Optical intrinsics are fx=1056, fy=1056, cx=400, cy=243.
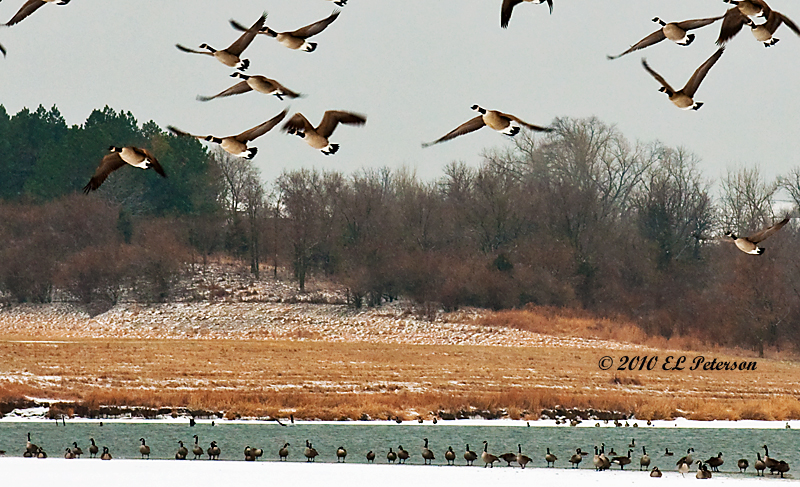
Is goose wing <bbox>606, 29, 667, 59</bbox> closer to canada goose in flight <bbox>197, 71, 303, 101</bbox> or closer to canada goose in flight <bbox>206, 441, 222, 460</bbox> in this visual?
canada goose in flight <bbox>197, 71, 303, 101</bbox>

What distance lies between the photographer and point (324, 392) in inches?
1242

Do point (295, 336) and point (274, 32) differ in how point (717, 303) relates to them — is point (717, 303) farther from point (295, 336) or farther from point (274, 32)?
point (274, 32)

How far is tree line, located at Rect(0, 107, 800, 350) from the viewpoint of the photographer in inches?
2461

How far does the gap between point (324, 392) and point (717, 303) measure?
30.4m

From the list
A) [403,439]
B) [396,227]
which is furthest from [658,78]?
[396,227]

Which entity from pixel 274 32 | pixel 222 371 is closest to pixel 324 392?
pixel 222 371

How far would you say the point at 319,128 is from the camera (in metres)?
12.6

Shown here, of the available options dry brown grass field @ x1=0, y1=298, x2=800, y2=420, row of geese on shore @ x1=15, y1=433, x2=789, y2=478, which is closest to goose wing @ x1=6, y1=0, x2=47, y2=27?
row of geese on shore @ x1=15, y1=433, x2=789, y2=478

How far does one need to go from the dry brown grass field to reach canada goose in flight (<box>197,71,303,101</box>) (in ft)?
53.1

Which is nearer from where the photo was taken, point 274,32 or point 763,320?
point 274,32

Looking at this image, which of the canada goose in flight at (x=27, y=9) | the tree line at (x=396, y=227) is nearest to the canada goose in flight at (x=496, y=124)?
the canada goose in flight at (x=27, y=9)

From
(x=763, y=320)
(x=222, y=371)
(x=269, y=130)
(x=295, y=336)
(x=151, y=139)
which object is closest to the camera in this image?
(x=269, y=130)

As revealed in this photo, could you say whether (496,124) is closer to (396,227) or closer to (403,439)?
(403,439)

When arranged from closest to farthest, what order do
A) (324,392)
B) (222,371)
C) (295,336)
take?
(324,392)
(222,371)
(295,336)
